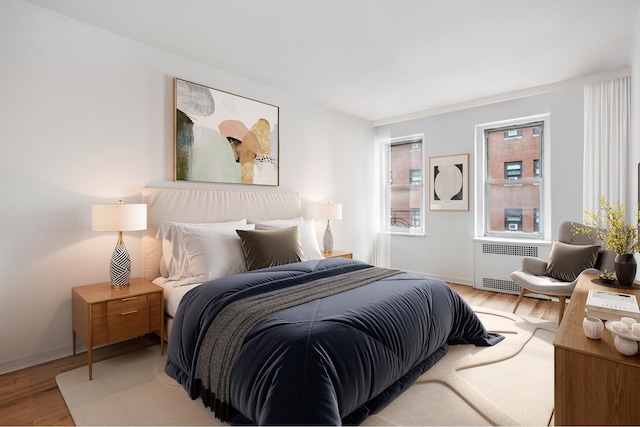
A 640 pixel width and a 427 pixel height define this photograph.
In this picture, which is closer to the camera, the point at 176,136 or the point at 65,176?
the point at 65,176

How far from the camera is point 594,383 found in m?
1.26

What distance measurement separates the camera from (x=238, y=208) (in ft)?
11.9

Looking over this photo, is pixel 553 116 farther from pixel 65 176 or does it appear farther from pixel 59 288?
pixel 59 288

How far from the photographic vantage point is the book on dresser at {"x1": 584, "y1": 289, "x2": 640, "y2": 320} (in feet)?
5.30

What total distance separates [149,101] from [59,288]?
172 cm

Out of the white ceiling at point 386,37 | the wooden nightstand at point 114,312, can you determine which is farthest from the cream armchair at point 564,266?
the wooden nightstand at point 114,312

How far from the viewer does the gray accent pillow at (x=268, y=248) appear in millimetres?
2875

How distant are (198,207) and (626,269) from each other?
11.0 feet

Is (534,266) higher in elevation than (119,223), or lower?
lower

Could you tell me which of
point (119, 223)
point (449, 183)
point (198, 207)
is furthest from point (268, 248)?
point (449, 183)

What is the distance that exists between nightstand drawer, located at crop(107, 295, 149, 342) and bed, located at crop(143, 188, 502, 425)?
0.19 m

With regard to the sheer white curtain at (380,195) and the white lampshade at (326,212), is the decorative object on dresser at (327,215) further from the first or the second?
the sheer white curtain at (380,195)

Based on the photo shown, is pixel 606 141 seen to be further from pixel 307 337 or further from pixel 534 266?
pixel 307 337

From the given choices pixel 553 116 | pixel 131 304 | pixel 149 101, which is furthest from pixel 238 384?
pixel 553 116
